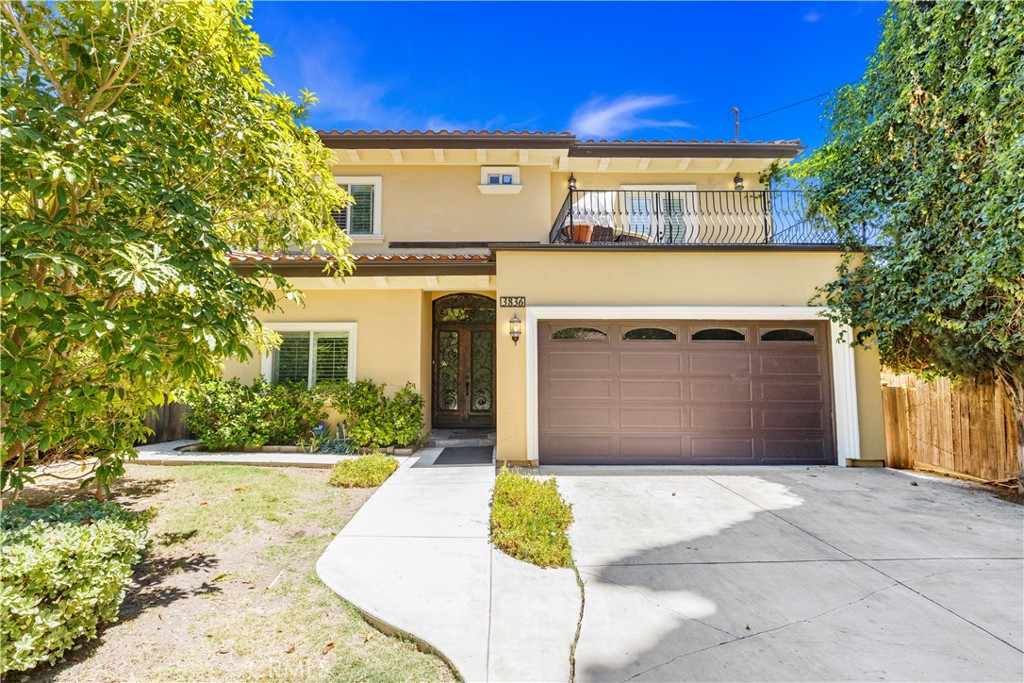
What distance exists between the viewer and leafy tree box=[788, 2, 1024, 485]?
19.1 feet

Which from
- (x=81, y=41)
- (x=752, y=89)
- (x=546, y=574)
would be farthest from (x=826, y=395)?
(x=81, y=41)

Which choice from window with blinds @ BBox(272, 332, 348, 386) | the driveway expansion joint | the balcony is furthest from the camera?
window with blinds @ BBox(272, 332, 348, 386)

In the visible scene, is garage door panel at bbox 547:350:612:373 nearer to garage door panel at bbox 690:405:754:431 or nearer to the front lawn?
garage door panel at bbox 690:405:754:431

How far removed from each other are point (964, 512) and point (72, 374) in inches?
371

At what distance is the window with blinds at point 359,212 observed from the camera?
35.8ft

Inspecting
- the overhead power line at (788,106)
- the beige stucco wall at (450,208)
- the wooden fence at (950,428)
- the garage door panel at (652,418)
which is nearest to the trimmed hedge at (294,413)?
the garage door panel at (652,418)

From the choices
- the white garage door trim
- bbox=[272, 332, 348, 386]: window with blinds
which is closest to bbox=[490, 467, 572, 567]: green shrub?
the white garage door trim

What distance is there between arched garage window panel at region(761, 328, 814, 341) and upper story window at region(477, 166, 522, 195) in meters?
6.46

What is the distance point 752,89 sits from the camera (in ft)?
42.4

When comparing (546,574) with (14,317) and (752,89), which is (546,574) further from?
(752,89)

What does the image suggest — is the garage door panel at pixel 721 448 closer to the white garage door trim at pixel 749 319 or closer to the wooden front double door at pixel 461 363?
the white garage door trim at pixel 749 319

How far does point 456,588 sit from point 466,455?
4697mm

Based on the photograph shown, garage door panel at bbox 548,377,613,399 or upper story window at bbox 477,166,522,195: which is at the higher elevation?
upper story window at bbox 477,166,522,195

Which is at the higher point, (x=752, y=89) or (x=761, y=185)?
(x=752, y=89)
